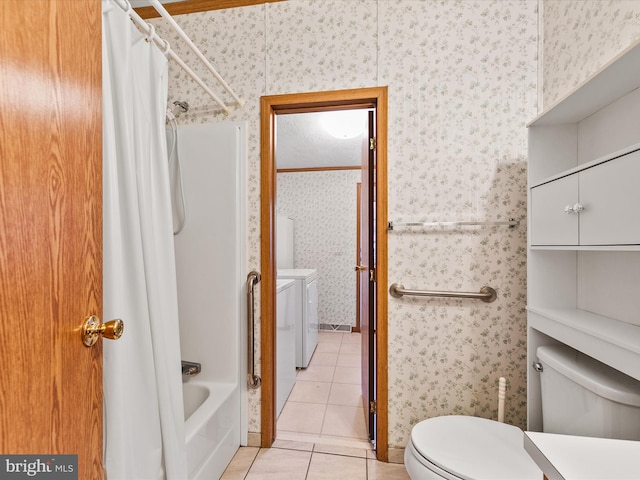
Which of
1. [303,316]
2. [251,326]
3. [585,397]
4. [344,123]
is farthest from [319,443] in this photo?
[344,123]

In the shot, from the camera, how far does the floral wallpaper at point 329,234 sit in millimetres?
4371

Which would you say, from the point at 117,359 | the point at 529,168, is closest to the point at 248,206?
the point at 117,359

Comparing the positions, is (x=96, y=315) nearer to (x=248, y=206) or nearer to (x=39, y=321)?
(x=39, y=321)

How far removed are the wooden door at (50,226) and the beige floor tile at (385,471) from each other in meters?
1.32

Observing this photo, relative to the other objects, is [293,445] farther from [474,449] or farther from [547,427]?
[547,427]

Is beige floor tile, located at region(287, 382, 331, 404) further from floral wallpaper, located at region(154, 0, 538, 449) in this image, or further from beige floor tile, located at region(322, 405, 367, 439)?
floral wallpaper, located at region(154, 0, 538, 449)

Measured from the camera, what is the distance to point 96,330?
2.40 feet

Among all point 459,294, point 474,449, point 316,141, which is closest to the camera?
point 474,449

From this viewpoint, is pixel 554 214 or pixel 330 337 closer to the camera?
pixel 554 214

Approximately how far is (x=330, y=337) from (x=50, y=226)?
378 centimetres

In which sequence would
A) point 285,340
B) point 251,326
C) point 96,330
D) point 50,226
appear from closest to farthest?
point 50,226 < point 96,330 < point 251,326 < point 285,340

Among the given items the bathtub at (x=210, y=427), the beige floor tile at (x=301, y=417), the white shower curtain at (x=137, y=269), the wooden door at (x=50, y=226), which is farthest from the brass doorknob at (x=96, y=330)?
the beige floor tile at (x=301, y=417)

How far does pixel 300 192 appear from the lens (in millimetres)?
4508

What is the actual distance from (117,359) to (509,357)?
172 centimetres
